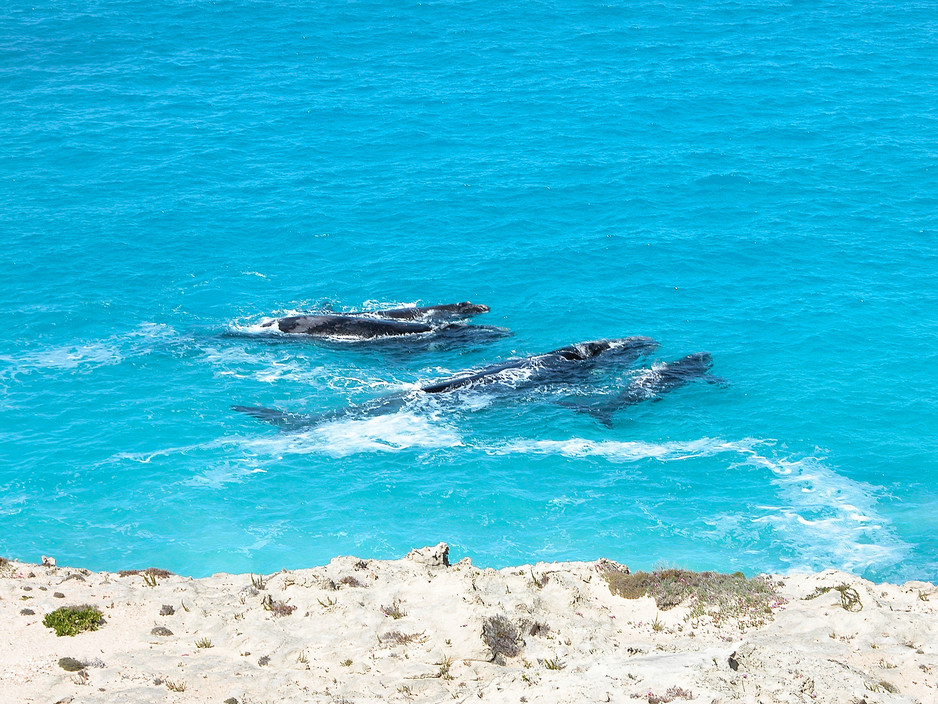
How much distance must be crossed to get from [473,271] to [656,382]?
12676 millimetres

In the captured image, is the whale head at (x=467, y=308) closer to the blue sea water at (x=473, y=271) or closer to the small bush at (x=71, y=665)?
the blue sea water at (x=473, y=271)

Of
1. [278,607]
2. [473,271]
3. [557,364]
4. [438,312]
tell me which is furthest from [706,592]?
[473,271]

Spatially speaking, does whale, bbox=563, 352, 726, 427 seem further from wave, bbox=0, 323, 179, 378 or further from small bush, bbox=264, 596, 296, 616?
wave, bbox=0, 323, 179, 378

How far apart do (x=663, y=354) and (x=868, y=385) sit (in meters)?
7.73

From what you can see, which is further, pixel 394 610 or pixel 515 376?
pixel 515 376

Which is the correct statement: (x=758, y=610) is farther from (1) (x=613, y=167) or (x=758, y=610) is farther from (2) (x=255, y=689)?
(1) (x=613, y=167)

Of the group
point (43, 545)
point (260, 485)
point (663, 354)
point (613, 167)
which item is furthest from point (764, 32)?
point (43, 545)

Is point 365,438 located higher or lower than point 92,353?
lower

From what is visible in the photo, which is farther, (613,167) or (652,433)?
(613,167)

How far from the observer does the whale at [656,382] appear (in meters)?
35.8

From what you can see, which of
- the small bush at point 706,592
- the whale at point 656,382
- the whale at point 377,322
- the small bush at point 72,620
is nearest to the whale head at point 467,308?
the whale at point 377,322

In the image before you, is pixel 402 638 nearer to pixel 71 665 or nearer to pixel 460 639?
pixel 460 639

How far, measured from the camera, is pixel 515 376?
37094 millimetres

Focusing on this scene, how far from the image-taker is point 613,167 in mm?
57000
